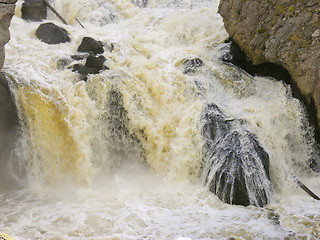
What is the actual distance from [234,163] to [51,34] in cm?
694

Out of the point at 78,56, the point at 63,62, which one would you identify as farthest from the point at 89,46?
the point at 63,62

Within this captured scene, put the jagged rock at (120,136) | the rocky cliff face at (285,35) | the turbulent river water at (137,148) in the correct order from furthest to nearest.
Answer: the jagged rock at (120,136)
the rocky cliff face at (285,35)
the turbulent river water at (137,148)

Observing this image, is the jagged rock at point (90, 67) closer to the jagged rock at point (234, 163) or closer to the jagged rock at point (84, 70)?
the jagged rock at point (84, 70)

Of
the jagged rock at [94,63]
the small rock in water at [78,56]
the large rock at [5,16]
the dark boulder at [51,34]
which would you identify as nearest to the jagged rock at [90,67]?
the jagged rock at [94,63]

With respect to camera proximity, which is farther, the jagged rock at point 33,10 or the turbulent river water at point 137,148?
the jagged rock at point 33,10

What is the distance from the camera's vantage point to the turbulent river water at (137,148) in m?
6.09

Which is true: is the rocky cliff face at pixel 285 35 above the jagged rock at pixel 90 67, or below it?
above

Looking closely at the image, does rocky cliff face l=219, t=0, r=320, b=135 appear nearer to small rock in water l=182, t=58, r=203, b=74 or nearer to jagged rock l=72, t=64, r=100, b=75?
small rock in water l=182, t=58, r=203, b=74

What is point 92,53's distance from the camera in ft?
32.7

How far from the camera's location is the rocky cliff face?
26.7 ft

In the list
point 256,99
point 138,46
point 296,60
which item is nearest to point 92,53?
point 138,46

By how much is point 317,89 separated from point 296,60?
0.90m

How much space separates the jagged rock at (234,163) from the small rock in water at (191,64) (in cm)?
190

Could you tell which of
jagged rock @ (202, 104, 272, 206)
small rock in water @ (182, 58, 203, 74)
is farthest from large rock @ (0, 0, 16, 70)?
jagged rock @ (202, 104, 272, 206)
